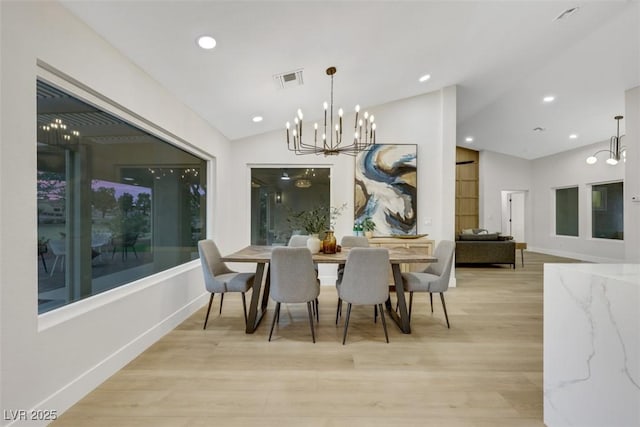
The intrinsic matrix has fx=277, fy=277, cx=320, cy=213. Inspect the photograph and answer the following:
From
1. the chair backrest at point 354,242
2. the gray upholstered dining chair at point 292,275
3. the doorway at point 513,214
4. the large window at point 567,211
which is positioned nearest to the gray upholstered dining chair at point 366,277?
the gray upholstered dining chair at point 292,275

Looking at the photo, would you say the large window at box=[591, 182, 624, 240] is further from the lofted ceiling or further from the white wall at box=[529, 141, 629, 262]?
the lofted ceiling

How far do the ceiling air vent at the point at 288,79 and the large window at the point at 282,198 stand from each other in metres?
1.78

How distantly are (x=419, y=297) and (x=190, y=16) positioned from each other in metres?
4.06

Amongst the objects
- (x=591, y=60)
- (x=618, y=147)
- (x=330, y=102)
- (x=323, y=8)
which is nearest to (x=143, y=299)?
(x=323, y=8)

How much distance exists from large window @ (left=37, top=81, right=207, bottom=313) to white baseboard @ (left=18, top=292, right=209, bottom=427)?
49cm

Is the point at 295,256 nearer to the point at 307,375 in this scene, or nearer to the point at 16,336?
the point at 307,375

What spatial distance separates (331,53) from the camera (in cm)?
281

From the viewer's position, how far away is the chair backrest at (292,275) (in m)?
2.48

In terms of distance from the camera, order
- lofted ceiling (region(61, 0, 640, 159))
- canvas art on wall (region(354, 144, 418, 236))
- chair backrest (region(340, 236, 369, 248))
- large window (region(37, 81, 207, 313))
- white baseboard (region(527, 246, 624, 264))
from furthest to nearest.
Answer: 1. white baseboard (region(527, 246, 624, 264))
2. canvas art on wall (region(354, 144, 418, 236))
3. chair backrest (region(340, 236, 369, 248))
4. lofted ceiling (region(61, 0, 640, 159))
5. large window (region(37, 81, 207, 313))

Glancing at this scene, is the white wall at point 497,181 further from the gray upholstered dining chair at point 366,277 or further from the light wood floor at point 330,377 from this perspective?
the gray upholstered dining chair at point 366,277

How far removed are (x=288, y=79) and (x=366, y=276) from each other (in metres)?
2.29

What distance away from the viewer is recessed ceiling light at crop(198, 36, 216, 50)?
2186mm

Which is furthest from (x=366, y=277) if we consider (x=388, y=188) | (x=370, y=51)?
(x=388, y=188)

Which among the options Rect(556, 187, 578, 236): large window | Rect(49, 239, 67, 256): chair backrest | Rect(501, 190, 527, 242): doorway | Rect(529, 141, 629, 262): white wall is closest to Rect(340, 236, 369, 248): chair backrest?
Rect(49, 239, 67, 256): chair backrest
